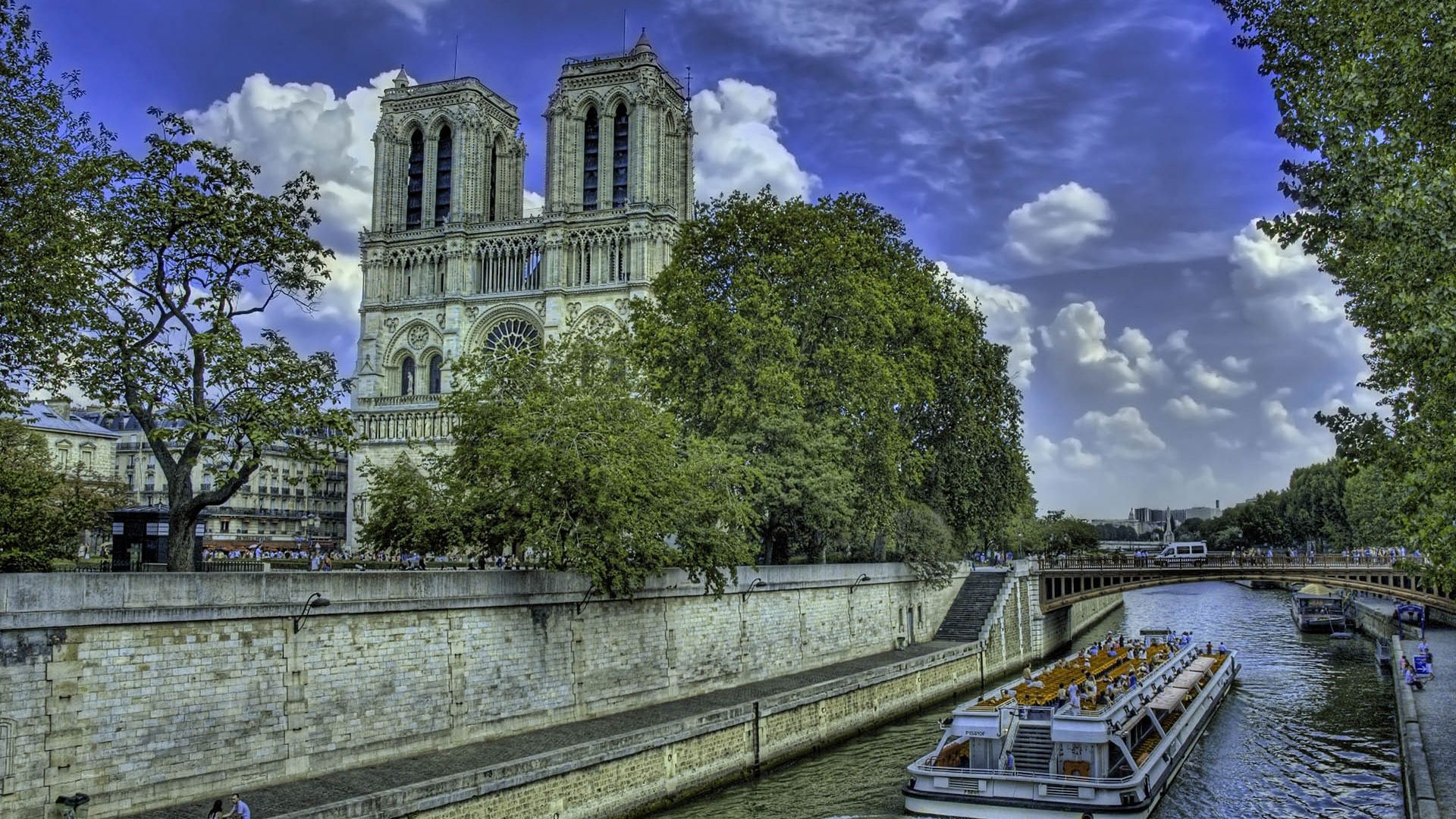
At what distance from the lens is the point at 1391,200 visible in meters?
16.4

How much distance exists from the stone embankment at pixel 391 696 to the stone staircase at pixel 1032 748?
19.4 ft

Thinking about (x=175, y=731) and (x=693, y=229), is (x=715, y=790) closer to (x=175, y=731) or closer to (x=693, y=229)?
(x=175, y=731)

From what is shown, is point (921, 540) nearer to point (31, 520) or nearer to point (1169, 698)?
point (1169, 698)

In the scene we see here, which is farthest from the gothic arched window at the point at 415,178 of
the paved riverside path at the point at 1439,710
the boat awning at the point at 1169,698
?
the paved riverside path at the point at 1439,710

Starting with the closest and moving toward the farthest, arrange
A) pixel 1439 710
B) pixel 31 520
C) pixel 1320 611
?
1. pixel 31 520
2. pixel 1439 710
3. pixel 1320 611

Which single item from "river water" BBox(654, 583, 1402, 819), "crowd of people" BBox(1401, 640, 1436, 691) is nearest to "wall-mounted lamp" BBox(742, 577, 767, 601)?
"river water" BBox(654, 583, 1402, 819)

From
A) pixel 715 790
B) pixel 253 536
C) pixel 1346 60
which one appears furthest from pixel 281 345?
pixel 253 536

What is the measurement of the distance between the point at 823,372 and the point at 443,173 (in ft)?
186

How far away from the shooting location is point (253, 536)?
289ft

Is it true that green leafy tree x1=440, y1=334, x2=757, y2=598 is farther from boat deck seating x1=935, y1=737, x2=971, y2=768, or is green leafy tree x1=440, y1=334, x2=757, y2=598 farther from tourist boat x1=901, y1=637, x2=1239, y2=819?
tourist boat x1=901, y1=637, x2=1239, y2=819

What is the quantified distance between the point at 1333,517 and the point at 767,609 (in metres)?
78.4

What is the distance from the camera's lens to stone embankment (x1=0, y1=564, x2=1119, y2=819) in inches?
666

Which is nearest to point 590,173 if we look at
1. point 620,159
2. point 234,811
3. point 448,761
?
point 620,159

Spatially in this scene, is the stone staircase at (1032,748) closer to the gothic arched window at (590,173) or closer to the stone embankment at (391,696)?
the stone embankment at (391,696)
